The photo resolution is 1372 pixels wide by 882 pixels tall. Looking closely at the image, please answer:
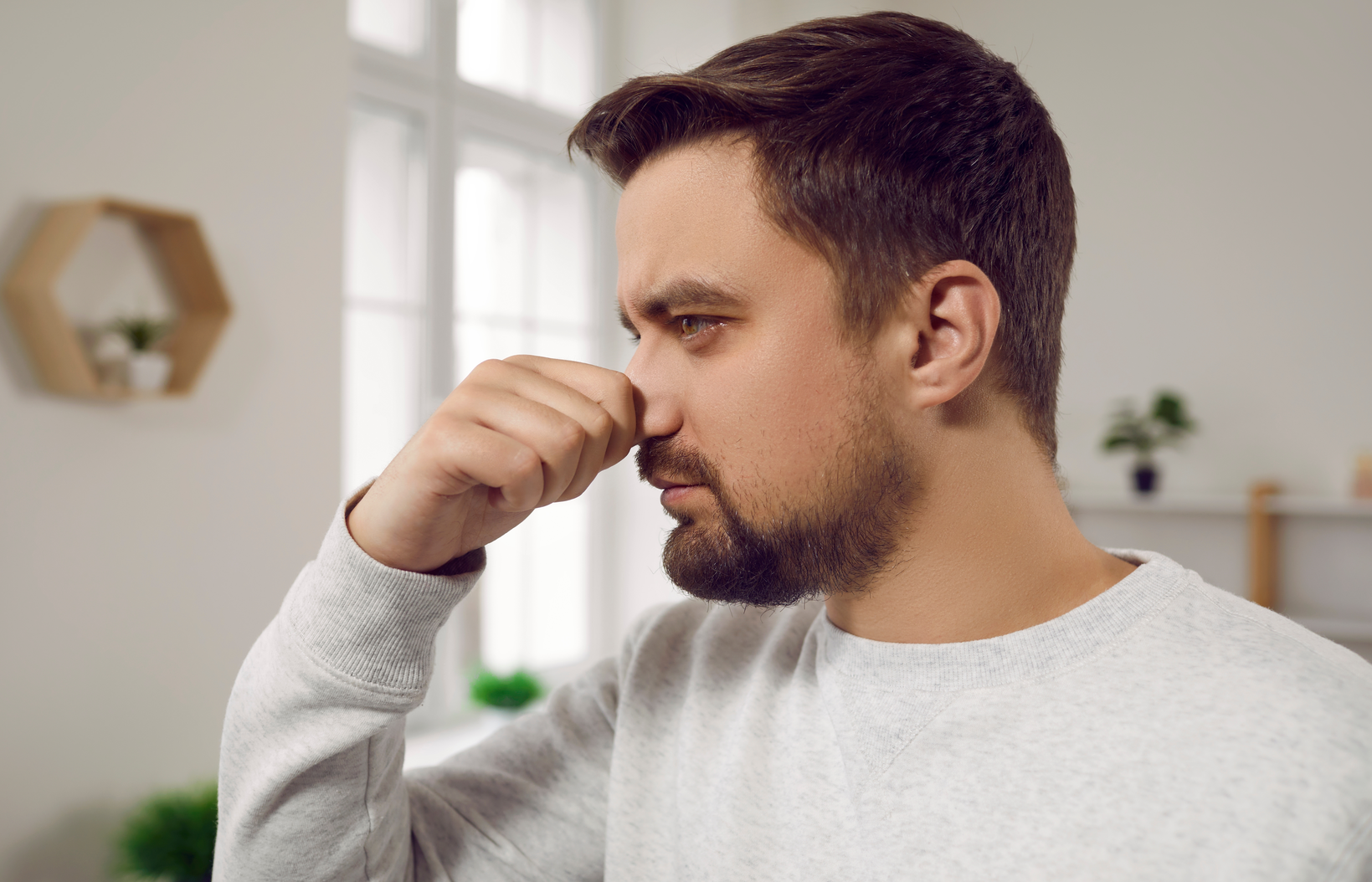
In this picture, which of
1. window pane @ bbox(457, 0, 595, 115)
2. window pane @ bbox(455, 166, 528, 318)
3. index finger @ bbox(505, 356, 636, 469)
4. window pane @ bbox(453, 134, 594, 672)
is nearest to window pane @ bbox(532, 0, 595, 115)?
window pane @ bbox(457, 0, 595, 115)

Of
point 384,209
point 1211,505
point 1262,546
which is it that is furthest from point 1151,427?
point 384,209

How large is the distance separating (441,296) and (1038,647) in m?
2.67

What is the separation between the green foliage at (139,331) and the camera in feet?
6.36

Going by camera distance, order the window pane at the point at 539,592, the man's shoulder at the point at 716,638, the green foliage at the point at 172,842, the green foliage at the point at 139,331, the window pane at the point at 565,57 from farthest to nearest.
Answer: the window pane at the point at 565,57 < the window pane at the point at 539,592 < the green foliage at the point at 139,331 < the green foliage at the point at 172,842 < the man's shoulder at the point at 716,638

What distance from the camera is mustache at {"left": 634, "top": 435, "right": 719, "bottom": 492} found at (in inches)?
32.5

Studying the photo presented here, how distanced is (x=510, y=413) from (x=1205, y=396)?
324 cm

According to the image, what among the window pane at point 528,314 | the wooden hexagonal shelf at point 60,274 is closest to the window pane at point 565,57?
the window pane at point 528,314

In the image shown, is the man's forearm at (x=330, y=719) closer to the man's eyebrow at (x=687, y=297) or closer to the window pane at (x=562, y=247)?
the man's eyebrow at (x=687, y=297)

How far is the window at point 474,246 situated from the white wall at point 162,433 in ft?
1.70

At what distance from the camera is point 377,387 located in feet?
9.77

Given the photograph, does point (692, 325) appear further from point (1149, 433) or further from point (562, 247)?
point (1149, 433)

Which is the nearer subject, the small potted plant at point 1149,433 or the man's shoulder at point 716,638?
the man's shoulder at point 716,638

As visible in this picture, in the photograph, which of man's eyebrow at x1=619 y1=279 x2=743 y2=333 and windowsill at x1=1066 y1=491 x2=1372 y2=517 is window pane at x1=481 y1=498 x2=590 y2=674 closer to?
windowsill at x1=1066 y1=491 x2=1372 y2=517

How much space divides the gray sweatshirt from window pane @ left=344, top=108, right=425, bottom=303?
225cm
